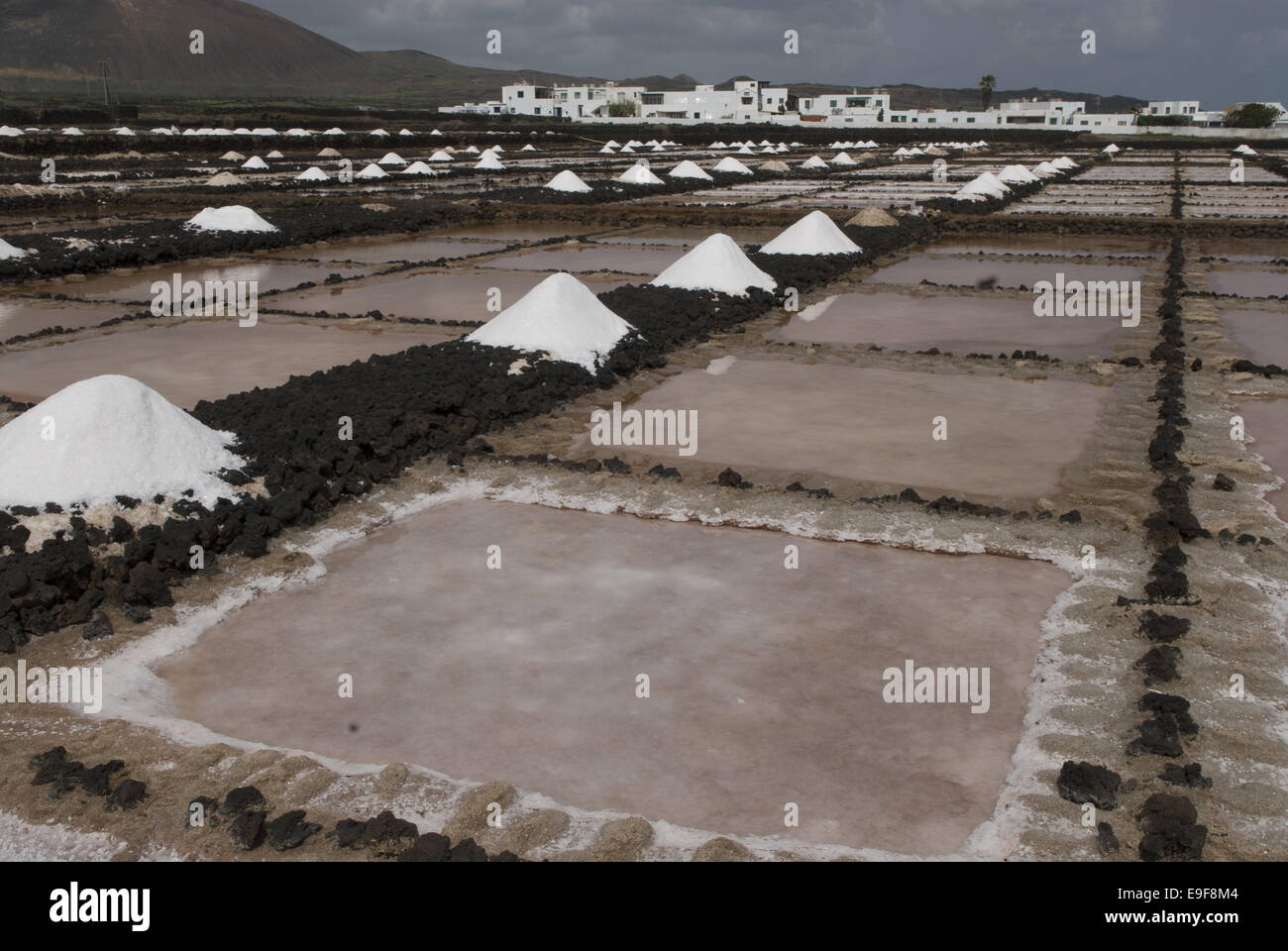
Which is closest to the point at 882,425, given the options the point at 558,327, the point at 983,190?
the point at 558,327

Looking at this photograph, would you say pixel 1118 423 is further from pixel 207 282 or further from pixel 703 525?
pixel 207 282

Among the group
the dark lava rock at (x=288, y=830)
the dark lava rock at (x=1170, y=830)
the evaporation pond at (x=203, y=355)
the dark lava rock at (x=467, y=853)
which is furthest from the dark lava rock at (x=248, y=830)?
the evaporation pond at (x=203, y=355)

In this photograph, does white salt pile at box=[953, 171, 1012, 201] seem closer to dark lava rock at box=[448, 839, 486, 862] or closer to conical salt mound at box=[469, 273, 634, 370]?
conical salt mound at box=[469, 273, 634, 370]

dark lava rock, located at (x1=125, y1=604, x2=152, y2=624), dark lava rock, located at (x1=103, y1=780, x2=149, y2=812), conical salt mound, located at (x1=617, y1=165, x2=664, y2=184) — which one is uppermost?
conical salt mound, located at (x1=617, y1=165, x2=664, y2=184)

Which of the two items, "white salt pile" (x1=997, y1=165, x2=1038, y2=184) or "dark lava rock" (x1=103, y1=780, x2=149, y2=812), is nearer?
Answer: "dark lava rock" (x1=103, y1=780, x2=149, y2=812)

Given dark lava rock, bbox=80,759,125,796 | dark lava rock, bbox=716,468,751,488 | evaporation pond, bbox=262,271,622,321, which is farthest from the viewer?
evaporation pond, bbox=262,271,622,321

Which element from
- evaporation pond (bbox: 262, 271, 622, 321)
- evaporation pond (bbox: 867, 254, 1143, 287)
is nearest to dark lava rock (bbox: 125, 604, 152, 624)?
evaporation pond (bbox: 262, 271, 622, 321)

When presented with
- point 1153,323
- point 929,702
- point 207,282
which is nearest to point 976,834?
point 929,702
